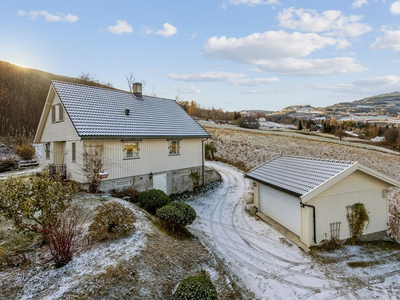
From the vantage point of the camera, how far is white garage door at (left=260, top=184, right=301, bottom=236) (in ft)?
32.9

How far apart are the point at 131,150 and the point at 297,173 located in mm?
10815

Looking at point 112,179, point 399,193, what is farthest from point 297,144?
point 112,179

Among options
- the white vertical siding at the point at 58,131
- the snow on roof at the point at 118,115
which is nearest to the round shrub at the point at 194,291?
the snow on roof at the point at 118,115

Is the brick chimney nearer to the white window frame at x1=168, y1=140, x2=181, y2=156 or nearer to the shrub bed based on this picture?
the white window frame at x1=168, y1=140, x2=181, y2=156

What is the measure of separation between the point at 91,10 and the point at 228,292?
17552mm

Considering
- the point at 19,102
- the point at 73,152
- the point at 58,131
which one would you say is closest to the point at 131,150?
the point at 73,152

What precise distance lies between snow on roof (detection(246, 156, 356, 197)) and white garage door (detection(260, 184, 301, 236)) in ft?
1.91

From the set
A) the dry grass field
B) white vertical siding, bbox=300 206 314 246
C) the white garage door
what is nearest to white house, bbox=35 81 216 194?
the white garage door

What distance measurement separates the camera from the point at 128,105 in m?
16.6

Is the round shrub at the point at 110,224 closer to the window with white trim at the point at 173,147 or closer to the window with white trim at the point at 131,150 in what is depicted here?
the window with white trim at the point at 131,150

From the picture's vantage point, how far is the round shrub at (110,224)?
7.03m

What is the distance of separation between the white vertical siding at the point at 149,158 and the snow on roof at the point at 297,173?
5.87 metres

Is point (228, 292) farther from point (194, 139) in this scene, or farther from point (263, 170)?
point (194, 139)

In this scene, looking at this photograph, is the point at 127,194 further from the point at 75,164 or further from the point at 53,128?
the point at 53,128
